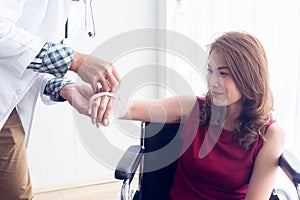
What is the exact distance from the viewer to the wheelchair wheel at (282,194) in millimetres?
1202

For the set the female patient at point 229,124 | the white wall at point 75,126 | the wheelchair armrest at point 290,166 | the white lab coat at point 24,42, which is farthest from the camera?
the white wall at point 75,126

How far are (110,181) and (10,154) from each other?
1199 millimetres

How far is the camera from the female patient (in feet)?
3.86

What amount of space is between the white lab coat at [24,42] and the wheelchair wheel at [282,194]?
0.94 metres

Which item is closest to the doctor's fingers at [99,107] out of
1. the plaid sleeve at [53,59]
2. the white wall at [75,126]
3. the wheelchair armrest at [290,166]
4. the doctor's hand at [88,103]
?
the doctor's hand at [88,103]

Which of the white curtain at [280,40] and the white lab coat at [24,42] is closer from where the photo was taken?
the white lab coat at [24,42]

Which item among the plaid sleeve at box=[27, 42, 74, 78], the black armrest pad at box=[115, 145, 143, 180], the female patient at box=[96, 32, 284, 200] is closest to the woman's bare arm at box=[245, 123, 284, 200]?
the female patient at box=[96, 32, 284, 200]

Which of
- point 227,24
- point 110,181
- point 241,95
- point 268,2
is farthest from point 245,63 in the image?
point 110,181

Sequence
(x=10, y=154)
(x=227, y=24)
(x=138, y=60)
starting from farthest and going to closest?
(x=138, y=60) < (x=227, y=24) < (x=10, y=154)

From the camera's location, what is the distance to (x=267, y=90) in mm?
1226

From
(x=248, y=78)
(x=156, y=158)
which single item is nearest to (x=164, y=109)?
(x=156, y=158)

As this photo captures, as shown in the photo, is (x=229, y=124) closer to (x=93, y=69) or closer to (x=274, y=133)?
(x=274, y=133)

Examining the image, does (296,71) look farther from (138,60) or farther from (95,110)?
(138,60)

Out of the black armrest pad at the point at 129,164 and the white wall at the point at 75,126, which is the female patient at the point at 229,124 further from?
the white wall at the point at 75,126
